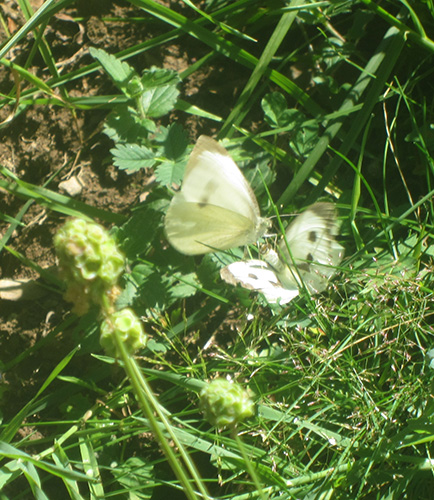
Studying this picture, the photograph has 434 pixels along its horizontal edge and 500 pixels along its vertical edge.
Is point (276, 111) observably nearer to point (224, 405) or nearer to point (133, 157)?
point (133, 157)

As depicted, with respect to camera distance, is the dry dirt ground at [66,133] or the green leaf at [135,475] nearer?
the green leaf at [135,475]

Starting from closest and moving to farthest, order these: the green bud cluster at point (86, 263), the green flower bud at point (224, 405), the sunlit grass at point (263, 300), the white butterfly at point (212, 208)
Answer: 1. the green bud cluster at point (86, 263)
2. the green flower bud at point (224, 405)
3. the sunlit grass at point (263, 300)
4. the white butterfly at point (212, 208)

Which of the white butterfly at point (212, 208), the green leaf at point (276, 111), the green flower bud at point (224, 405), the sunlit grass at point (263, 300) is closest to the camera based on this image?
the green flower bud at point (224, 405)

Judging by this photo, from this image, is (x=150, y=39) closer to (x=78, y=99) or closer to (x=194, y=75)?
(x=194, y=75)

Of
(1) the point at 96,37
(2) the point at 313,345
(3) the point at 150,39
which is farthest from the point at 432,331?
(1) the point at 96,37

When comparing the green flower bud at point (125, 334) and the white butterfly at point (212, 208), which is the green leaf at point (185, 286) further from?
the green flower bud at point (125, 334)

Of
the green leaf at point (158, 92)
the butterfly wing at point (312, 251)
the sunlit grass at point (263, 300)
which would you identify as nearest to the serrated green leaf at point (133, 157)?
the sunlit grass at point (263, 300)

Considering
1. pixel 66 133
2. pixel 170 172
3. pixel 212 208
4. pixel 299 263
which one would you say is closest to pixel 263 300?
pixel 299 263
